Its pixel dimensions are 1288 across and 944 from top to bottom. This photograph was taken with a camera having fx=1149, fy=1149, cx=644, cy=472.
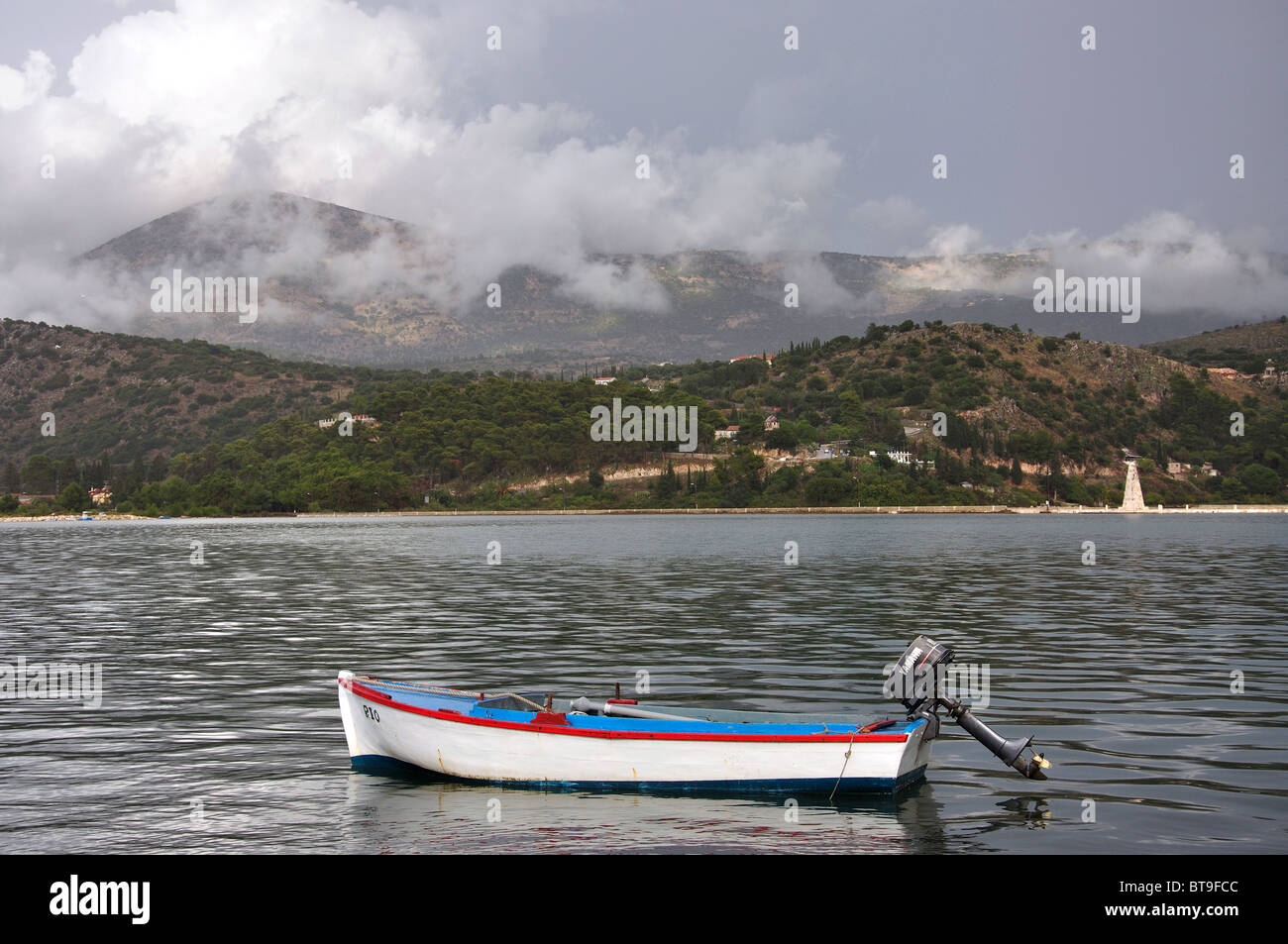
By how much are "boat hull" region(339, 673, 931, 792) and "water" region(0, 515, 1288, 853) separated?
18.2 inches

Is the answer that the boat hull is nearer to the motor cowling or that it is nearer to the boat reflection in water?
the boat reflection in water

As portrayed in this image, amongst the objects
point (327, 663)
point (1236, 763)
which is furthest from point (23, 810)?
point (1236, 763)

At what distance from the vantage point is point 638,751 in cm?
2223

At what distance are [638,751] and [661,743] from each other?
0.52m

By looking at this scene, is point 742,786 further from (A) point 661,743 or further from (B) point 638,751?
(B) point 638,751

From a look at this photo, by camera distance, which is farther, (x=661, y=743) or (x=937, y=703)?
(x=937, y=703)

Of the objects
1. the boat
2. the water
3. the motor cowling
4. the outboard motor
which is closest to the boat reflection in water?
the water

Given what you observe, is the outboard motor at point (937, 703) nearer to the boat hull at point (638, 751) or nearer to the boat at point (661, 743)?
the boat at point (661, 743)

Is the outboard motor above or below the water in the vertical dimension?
above

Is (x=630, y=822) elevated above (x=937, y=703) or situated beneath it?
situated beneath

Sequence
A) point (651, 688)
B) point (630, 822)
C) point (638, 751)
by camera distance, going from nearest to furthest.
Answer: point (630, 822) → point (638, 751) → point (651, 688)

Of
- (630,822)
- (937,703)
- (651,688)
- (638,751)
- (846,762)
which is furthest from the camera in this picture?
(651,688)

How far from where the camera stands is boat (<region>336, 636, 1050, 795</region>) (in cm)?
2152

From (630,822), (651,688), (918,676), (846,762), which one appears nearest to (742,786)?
(846,762)
